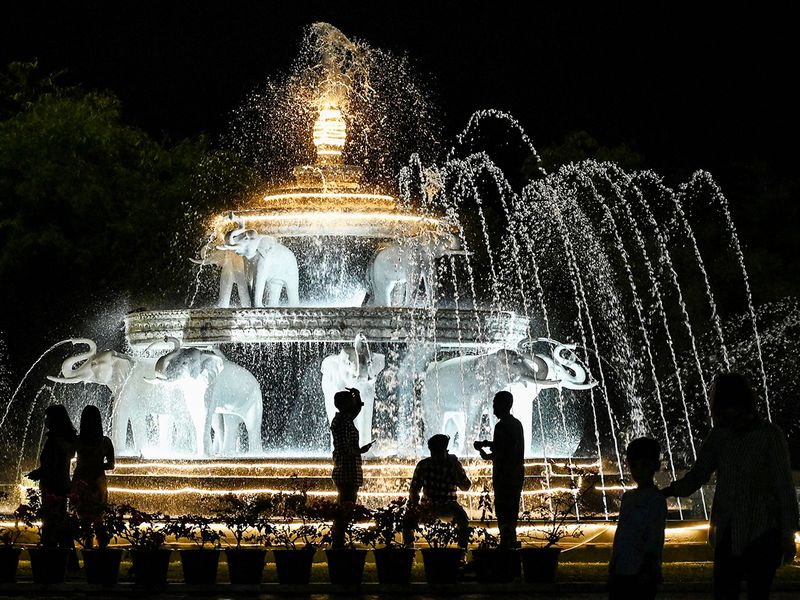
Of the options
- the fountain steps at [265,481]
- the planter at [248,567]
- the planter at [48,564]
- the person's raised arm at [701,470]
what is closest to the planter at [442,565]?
the planter at [248,567]

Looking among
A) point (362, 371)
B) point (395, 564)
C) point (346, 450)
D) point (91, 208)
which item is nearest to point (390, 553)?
point (395, 564)

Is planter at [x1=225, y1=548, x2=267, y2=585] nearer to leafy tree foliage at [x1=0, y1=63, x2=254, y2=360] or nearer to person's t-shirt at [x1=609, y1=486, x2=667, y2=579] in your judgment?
person's t-shirt at [x1=609, y1=486, x2=667, y2=579]

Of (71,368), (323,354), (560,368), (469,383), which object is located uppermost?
(323,354)

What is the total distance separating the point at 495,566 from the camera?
1341 cm

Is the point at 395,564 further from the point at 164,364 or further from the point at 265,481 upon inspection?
the point at 164,364

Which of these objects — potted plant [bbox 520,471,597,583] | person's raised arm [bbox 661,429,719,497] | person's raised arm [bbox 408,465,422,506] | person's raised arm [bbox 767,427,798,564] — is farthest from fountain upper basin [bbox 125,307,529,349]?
person's raised arm [bbox 767,427,798,564]

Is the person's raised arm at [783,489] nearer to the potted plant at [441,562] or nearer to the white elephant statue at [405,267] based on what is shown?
the potted plant at [441,562]

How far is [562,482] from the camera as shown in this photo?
60.8ft

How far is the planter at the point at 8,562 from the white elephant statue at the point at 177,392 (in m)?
6.83

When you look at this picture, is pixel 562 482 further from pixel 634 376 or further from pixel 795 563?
pixel 634 376

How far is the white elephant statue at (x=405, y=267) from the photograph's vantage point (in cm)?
2272

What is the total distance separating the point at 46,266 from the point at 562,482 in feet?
61.7

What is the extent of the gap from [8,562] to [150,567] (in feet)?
3.75

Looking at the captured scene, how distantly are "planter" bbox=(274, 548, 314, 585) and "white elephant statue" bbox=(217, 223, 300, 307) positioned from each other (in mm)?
8699
